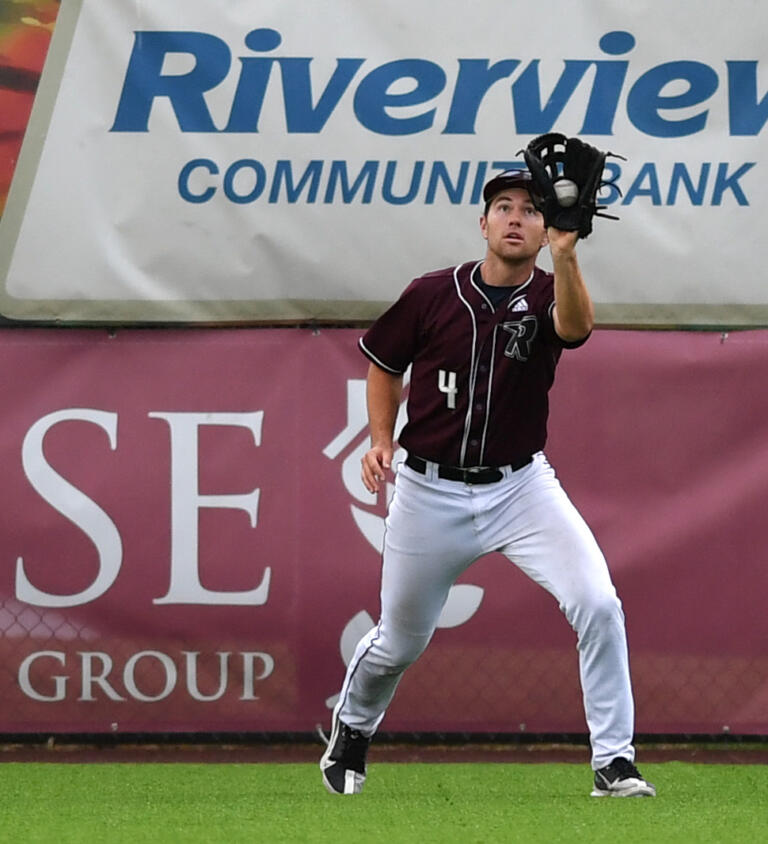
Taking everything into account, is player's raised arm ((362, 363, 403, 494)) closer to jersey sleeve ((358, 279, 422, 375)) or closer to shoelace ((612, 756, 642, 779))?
jersey sleeve ((358, 279, 422, 375))

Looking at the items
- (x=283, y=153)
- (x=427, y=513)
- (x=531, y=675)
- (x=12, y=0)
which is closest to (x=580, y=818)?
(x=427, y=513)

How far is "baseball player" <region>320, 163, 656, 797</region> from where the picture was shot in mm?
5297

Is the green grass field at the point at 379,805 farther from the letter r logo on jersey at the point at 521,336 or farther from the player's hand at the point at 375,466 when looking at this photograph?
the letter r logo on jersey at the point at 521,336

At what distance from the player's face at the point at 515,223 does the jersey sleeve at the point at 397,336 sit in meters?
0.33

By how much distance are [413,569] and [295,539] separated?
165 centimetres

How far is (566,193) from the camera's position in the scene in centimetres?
498

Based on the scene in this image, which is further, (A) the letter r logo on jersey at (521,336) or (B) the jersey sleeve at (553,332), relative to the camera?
(A) the letter r logo on jersey at (521,336)

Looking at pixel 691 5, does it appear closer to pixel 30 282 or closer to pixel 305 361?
pixel 305 361

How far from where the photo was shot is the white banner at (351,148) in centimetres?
695

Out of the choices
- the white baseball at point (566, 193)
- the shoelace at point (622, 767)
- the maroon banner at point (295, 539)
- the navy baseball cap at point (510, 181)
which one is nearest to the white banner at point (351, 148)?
the maroon banner at point (295, 539)

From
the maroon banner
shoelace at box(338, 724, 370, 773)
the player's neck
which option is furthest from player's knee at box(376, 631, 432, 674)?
the maroon banner

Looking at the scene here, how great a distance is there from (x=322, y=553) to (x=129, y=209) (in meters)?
1.50

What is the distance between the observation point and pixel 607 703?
207 inches

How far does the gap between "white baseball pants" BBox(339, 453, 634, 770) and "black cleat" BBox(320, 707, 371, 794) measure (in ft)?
0.45
